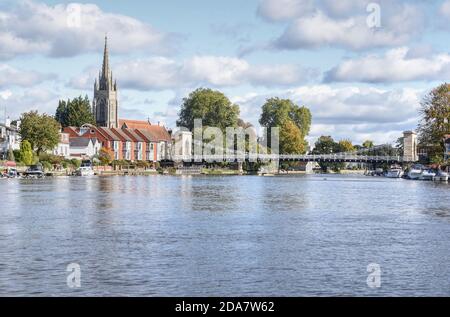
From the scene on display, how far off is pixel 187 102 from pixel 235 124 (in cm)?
1319

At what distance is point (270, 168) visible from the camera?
19662 cm

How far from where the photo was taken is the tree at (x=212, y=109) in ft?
615

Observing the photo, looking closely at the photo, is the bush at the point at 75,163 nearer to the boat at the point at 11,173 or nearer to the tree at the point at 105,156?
the tree at the point at 105,156

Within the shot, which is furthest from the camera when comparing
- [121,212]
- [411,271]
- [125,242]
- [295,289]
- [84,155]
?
[84,155]

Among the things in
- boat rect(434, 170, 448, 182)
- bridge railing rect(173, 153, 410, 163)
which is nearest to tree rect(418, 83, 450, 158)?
boat rect(434, 170, 448, 182)

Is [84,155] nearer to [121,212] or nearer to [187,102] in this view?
[187,102]

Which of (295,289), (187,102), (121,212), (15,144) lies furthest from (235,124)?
(295,289)

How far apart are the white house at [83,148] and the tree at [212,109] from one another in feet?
83.2

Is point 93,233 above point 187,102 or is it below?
below

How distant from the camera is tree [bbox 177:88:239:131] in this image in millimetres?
187375

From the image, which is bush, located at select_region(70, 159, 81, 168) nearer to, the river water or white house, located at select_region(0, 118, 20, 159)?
white house, located at select_region(0, 118, 20, 159)

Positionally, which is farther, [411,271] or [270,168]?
[270,168]

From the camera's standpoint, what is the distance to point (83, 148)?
7013 inches

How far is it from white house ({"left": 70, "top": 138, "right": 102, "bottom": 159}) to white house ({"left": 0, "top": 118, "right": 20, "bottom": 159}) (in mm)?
24220
